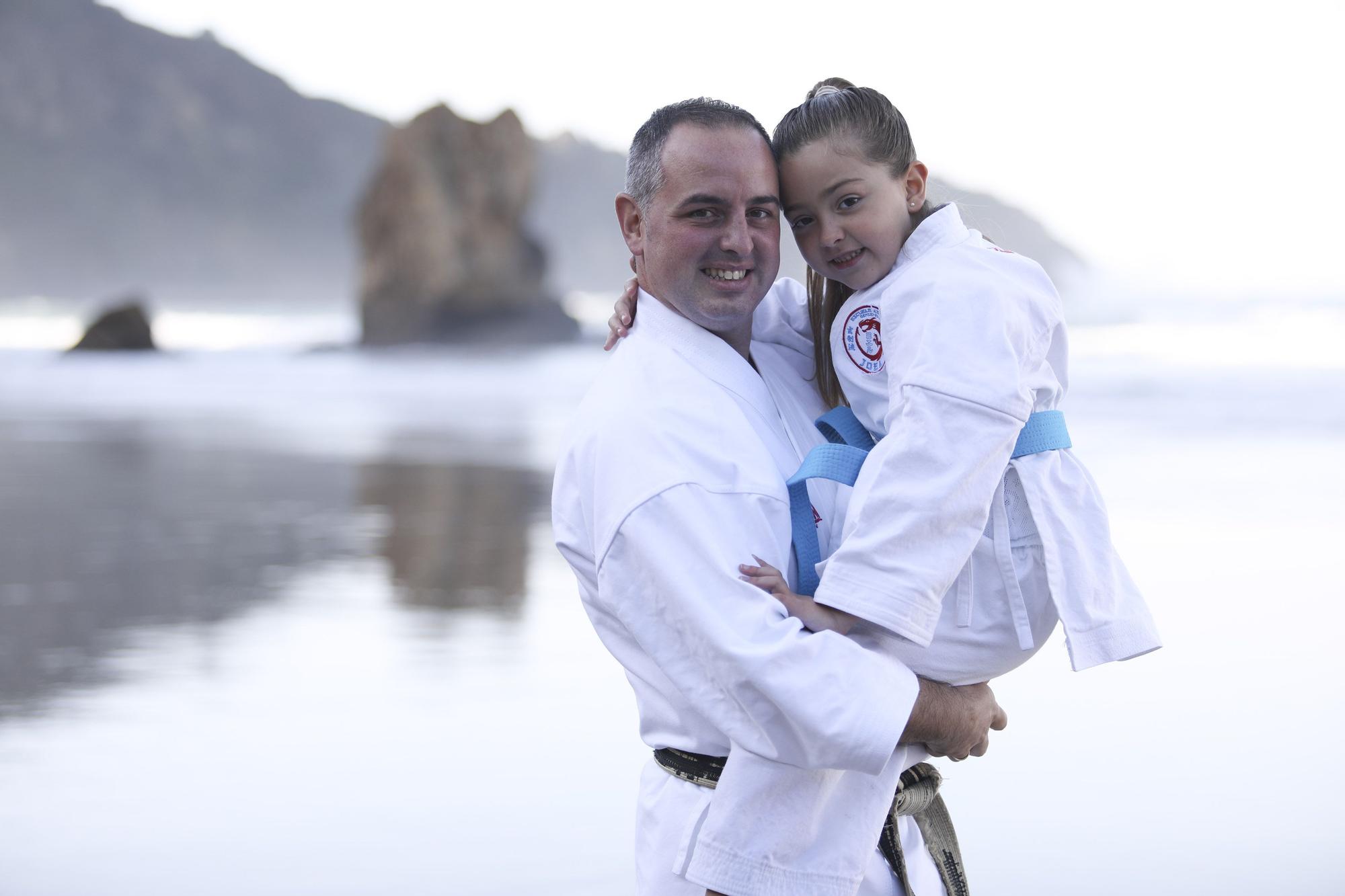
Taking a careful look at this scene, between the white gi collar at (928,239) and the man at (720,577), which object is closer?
the man at (720,577)

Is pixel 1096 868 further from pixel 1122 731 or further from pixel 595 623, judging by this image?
pixel 595 623

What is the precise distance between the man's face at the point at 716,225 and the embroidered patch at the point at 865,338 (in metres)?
0.14

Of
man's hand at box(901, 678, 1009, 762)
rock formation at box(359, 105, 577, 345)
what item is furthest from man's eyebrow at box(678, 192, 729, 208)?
rock formation at box(359, 105, 577, 345)

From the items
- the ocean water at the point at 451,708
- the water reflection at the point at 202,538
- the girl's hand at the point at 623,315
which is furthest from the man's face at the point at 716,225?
the water reflection at the point at 202,538

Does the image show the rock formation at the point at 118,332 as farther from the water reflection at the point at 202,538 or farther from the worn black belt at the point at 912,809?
the worn black belt at the point at 912,809

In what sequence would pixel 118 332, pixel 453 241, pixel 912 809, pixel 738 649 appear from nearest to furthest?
pixel 738 649 → pixel 912 809 → pixel 118 332 → pixel 453 241

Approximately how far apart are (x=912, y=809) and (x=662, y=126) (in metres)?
1.08

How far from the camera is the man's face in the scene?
2.01 meters

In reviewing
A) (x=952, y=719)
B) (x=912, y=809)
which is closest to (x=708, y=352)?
(x=952, y=719)

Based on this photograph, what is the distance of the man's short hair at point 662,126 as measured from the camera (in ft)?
6.65

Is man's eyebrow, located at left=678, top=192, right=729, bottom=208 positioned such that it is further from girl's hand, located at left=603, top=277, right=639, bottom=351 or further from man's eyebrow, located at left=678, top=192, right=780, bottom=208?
girl's hand, located at left=603, top=277, right=639, bottom=351

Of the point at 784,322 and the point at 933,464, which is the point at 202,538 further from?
the point at 933,464

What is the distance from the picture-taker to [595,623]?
204 centimetres

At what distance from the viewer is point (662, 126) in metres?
2.05
